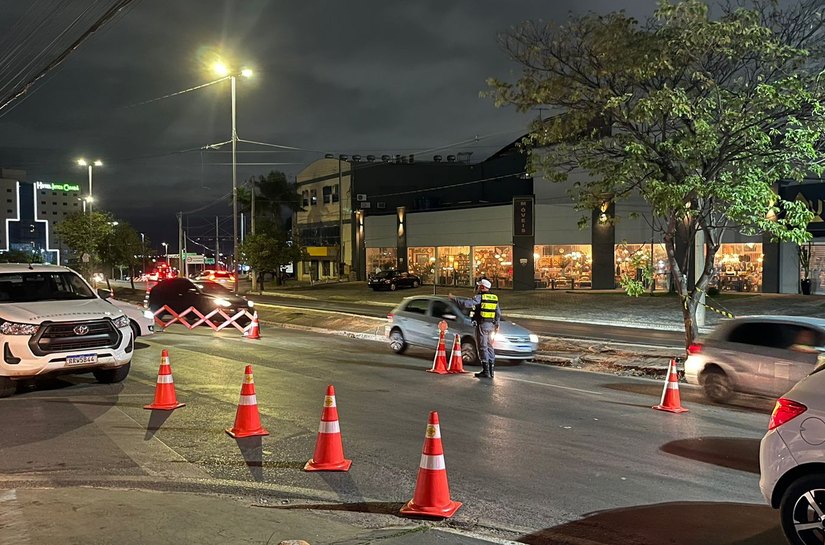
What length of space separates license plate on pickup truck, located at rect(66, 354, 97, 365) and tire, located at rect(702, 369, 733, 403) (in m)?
9.49

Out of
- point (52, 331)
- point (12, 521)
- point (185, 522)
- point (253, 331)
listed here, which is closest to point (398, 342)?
point (253, 331)

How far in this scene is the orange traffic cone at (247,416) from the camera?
8.00 metres

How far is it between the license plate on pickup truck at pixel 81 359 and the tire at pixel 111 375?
1036mm

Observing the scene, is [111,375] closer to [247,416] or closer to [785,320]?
[247,416]

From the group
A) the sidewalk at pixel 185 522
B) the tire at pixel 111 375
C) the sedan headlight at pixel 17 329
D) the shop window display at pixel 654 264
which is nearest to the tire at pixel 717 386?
the sidewalk at pixel 185 522

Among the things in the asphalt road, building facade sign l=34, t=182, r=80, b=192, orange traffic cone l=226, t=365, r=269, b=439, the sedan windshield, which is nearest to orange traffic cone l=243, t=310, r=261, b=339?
the asphalt road

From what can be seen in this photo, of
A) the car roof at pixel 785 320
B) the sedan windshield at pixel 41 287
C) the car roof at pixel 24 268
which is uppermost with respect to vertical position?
the car roof at pixel 24 268

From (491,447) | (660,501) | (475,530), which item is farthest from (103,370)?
(660,501)

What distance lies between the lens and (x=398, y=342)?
1662cm

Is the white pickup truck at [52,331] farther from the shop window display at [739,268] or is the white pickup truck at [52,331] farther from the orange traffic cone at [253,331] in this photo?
the shop window display at [739,268]

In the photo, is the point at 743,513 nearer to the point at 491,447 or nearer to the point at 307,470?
the point at 491,447

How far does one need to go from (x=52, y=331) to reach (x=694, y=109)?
11.3 m

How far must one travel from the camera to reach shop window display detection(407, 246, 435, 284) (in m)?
52.8

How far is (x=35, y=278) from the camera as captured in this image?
36.8ft
